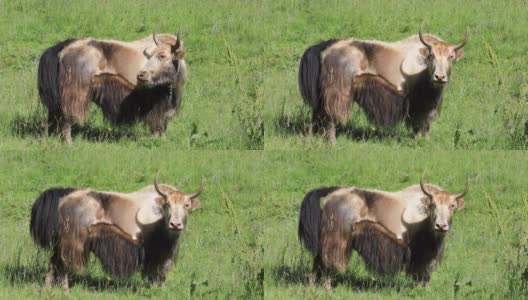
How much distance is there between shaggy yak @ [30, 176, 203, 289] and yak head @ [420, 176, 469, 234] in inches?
85.1

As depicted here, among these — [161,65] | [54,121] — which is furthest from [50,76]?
[161,65]

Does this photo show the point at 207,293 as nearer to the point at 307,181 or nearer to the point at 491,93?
the point at 307,181

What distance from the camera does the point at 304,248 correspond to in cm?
1653

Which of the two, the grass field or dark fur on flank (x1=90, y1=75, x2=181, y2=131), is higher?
dark fur on flank (x1=90, y1=75, x2=181, y2=131)

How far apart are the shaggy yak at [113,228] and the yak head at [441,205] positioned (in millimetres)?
2161

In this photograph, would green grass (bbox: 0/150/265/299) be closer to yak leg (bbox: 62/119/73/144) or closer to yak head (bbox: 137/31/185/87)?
yak leg (bbox: 62/119/73/144)

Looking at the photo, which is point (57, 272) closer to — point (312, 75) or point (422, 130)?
point (312, 75)

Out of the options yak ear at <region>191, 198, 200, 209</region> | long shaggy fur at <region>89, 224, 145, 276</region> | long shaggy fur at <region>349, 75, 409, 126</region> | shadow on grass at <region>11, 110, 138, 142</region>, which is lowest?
long shaggy fur at <region>89, 224, 145, 276</region>

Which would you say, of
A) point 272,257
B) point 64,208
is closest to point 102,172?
point 64,208

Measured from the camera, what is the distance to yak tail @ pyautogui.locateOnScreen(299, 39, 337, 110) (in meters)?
17.1

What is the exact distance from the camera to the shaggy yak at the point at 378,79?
17.1m

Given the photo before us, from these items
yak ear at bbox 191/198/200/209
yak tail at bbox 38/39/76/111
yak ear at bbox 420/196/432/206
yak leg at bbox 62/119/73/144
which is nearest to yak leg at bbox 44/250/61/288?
yak leg at bbox 62/119/73/144

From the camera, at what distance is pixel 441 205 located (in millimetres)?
16344

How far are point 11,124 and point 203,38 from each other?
2.67 meters
